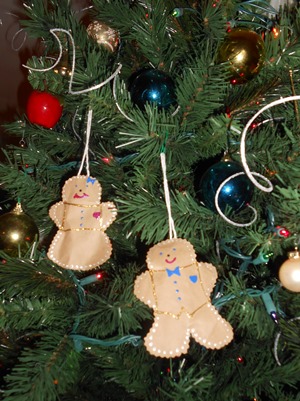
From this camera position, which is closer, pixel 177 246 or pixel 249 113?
pixel 177 246

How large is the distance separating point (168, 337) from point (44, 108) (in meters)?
0.43

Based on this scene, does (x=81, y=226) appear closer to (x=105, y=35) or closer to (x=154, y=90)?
(x=154, y=90)

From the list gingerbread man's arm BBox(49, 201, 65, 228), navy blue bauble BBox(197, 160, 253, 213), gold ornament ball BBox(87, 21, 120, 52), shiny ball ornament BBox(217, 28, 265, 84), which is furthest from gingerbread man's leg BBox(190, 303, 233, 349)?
gold ornament ball BBox(87, 21, 120, 52)

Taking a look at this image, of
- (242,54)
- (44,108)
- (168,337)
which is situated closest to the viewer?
→ (168,337)

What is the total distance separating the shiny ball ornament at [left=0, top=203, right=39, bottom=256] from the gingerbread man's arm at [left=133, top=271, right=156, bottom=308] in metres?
0.24

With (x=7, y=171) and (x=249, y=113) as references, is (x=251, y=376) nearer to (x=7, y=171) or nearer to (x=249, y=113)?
(x=249, y=113)

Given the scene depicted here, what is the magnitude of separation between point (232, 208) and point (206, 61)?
0.67 feet

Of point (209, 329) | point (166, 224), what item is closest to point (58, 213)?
point (166, 224)

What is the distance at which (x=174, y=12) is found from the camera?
68 centimetres

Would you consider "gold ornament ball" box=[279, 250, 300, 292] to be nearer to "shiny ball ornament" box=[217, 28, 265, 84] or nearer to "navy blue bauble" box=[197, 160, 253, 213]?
"navy blue bauble" box=[197, 160, 253, 213]

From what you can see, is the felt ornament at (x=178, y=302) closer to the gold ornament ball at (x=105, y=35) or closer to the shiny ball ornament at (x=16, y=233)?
the shiny ball ornament at (x=16, y=233)

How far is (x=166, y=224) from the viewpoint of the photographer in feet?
1.95

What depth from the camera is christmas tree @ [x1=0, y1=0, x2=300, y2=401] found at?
1.77ft

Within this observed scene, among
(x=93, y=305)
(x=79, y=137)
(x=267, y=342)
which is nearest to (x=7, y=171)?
(x=79, y=137)
